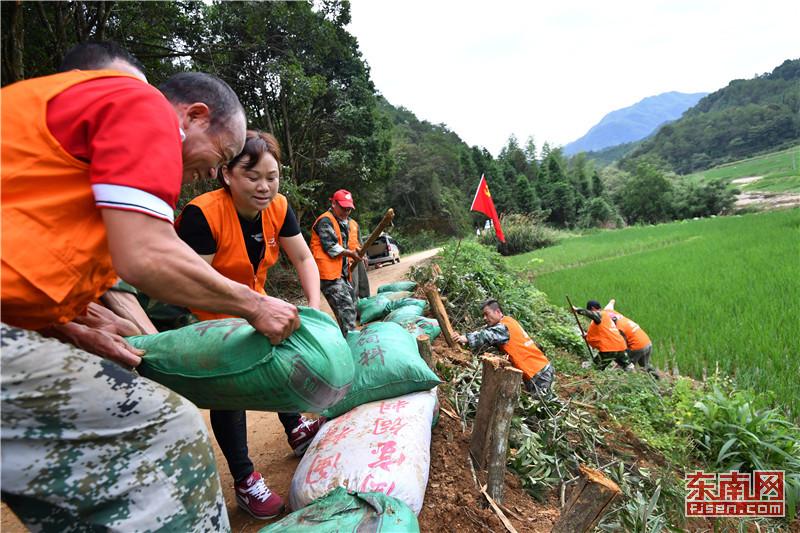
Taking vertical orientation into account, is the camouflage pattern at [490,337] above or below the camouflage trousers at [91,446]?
below

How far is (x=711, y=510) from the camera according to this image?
2289 millimetres

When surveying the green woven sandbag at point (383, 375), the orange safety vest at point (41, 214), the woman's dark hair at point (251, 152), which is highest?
the woman's dark hair at point (251, 152)

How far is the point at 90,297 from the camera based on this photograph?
0.92 meters

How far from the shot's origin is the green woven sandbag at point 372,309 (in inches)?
182

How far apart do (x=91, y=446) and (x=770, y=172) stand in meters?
51.4

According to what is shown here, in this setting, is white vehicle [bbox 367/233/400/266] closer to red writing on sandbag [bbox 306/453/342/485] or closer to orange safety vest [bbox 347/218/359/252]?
orange safety vest [bbox 347/218/359/252]

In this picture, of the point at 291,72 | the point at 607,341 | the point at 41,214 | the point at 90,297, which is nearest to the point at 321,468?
the point at 90,297

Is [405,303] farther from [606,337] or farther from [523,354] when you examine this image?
[606,337]

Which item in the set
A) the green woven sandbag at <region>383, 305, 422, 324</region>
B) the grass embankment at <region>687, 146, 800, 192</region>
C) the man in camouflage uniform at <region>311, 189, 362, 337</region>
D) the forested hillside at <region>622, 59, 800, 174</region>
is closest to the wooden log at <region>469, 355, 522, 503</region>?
the green woven sandbag at <region>383, 305, 422, 324</region>

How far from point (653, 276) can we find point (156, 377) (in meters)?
8.39

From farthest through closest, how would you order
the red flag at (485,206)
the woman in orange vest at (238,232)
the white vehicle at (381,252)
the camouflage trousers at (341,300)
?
the white vehicle at (381,252)
the red flag at (485,206)
the camouflage trousers at (341,300)
the woman in orange vest at (238,232)

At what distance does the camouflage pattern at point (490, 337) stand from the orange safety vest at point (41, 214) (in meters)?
2.79

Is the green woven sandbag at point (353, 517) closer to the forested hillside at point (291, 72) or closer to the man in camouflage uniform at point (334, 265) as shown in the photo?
the man in camouflage uniform at point (334, 265)

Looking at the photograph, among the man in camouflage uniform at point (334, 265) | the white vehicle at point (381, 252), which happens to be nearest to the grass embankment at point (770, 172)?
the white vehicle at point (381, 252)
